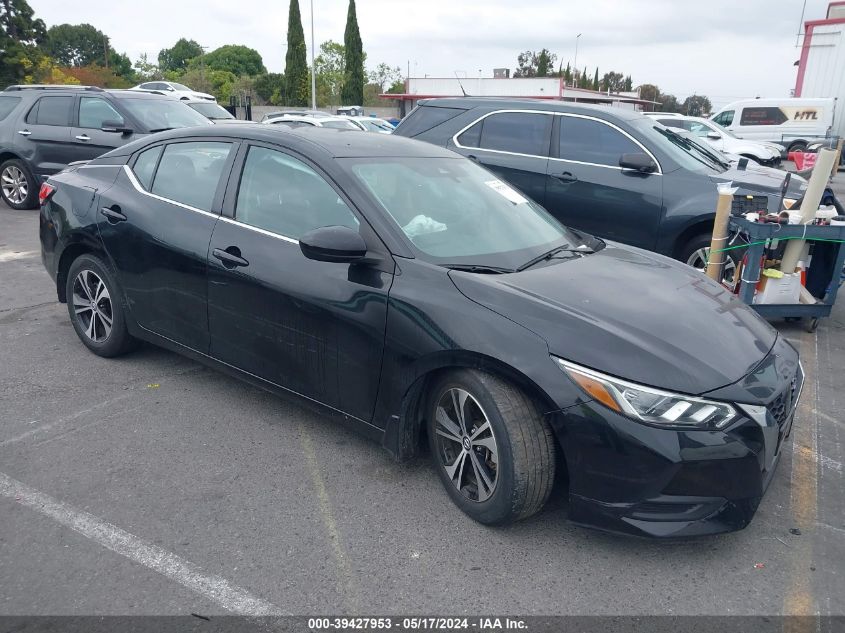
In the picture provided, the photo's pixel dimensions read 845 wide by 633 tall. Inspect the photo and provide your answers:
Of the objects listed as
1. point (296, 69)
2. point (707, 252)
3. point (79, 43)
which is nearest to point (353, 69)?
point (296, 69)

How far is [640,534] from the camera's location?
9.07ft

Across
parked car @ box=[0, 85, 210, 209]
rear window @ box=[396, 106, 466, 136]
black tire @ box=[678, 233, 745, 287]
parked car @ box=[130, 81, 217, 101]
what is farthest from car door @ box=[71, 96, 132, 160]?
black tire @ box=[678, 233, 745, 287]

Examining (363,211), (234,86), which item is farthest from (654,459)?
(234,86)

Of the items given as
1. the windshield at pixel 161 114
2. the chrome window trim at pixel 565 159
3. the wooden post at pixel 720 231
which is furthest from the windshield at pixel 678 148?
the windshield at pixel 161 114

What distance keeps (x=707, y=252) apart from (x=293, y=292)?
4281mm

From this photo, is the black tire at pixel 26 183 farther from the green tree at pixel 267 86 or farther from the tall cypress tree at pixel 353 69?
the green tree at pixel 267 86

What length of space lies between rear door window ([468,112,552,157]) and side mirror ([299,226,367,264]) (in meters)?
4.33

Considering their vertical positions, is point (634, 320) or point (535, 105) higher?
point (535, 105)

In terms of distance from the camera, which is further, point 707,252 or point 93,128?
point 93,128

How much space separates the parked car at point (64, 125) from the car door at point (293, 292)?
23.8 ft

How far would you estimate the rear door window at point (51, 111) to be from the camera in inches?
418

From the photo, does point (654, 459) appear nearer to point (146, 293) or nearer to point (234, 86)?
point (146, 293)

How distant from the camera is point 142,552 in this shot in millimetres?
2912

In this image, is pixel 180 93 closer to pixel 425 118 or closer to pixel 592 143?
pixel 425 118
